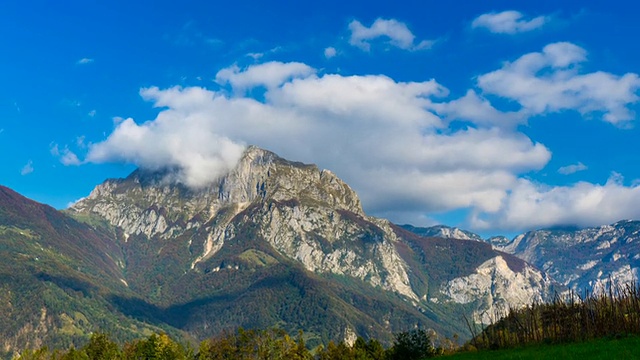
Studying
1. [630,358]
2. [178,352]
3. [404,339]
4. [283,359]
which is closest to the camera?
[630,358]

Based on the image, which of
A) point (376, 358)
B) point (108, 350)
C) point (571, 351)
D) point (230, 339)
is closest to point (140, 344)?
point (108, 350)

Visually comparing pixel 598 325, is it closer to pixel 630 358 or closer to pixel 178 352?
pixel 630 358

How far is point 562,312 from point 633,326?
10.6m

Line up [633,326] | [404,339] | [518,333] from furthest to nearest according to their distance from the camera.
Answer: [404,339]
[518,333]
[633,326]

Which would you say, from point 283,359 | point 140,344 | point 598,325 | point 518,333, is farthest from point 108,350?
point 598,325

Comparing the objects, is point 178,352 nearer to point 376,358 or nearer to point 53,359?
point 53,359

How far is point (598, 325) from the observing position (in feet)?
197

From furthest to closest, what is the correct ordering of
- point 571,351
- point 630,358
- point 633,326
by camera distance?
point 633,326, point 571,351, point 630,358

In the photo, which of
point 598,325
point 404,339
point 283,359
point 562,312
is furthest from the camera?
point 283,359

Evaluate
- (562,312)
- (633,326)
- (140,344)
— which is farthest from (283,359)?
(633,326)

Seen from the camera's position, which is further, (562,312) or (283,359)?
(283,359)

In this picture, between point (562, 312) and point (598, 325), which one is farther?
point (562, 312)

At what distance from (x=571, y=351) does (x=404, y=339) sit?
5848cm

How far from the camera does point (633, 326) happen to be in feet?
184
